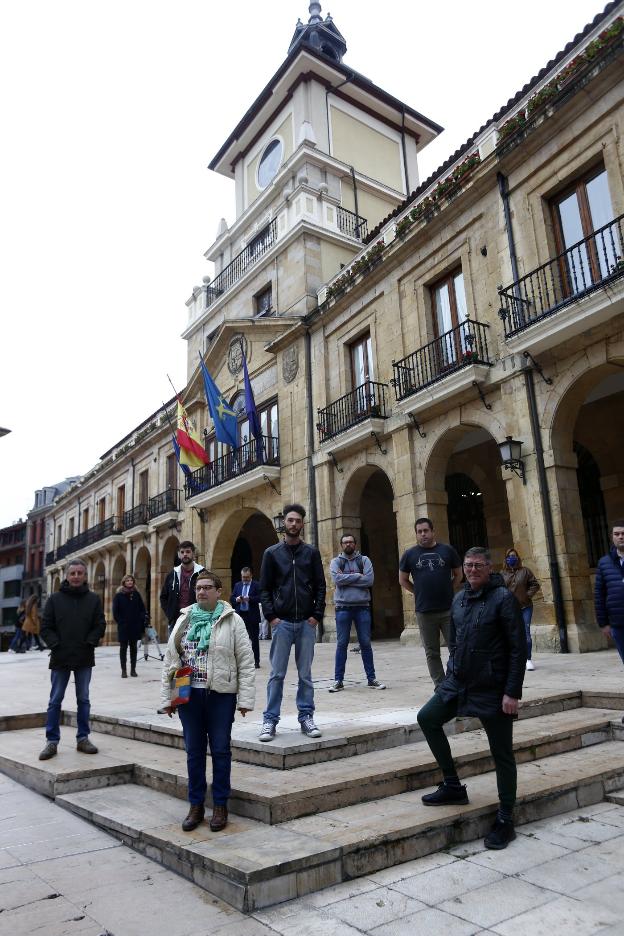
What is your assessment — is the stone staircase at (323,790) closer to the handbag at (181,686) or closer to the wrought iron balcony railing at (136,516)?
the handbag at (181,686)

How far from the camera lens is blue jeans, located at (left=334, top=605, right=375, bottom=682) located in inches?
281

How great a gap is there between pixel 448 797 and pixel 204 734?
4.65 ft

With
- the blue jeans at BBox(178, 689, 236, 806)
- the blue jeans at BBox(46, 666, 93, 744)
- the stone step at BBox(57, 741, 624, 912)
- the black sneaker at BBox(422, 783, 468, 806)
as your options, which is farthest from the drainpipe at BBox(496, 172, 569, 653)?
the blue jeans at BBox(178, 689, 236, 806)

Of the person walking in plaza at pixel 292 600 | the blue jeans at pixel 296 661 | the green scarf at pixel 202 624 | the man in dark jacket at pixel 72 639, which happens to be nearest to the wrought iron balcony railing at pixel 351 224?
the man in dark jacket at pixel 72 639

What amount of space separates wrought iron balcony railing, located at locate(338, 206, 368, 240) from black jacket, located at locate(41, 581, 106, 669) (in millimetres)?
14929

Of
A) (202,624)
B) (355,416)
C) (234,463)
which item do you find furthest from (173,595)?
(234,463)

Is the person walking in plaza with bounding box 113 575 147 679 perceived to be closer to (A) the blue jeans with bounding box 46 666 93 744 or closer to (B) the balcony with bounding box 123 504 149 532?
(A) the blue jeans with bounding box 46 666 93 744

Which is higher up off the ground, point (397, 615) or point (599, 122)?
point (599, 122)

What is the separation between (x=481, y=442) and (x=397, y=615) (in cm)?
545

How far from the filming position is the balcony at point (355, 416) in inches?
552

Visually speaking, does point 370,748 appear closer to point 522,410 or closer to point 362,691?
point 362,691

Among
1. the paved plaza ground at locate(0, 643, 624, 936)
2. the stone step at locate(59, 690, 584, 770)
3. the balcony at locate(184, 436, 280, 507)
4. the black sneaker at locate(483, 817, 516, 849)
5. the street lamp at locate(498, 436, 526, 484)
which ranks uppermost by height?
the balcony at locate(184, 436, 280, 507)

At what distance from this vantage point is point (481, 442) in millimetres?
14766

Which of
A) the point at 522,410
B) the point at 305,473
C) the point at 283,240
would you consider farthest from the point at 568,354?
the point at 283,240
